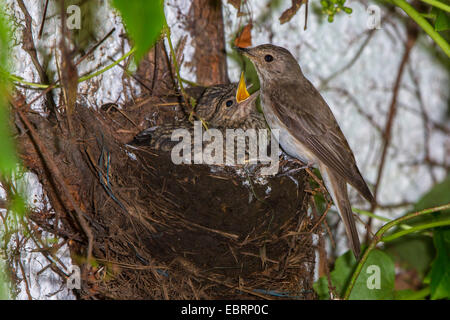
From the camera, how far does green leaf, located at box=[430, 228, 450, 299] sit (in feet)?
8.90

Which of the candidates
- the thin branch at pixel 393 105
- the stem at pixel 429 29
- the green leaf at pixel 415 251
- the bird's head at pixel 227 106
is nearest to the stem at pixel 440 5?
the stem at pixel 429 29

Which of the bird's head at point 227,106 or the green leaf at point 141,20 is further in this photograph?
the bird's head at point 227,106

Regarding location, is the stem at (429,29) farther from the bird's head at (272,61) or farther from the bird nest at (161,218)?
the bird nest at (161,218)

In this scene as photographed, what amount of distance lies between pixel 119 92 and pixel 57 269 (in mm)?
1126

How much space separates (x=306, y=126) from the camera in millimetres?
2951

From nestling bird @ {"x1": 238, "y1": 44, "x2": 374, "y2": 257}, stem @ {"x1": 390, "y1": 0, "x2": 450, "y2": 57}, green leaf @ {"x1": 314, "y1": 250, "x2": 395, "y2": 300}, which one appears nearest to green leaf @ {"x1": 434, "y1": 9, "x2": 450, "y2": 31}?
stem @ {"x1": 390, "y1": 0, "x2": 450, "y2": 57}

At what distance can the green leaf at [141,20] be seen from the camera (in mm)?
1039

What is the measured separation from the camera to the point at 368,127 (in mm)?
3850

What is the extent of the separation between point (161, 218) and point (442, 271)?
1.55 m

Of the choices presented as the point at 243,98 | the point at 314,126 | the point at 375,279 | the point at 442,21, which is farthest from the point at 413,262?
the point at 442,21

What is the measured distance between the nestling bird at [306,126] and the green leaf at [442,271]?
440 mm

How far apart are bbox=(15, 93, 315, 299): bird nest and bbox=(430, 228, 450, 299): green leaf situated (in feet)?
2.75

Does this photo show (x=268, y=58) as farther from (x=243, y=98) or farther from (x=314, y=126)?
(x=314, y=126)

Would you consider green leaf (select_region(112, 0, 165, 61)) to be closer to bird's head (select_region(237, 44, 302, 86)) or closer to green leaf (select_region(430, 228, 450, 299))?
bird's head (select_region(237, 44, 302, 86))
